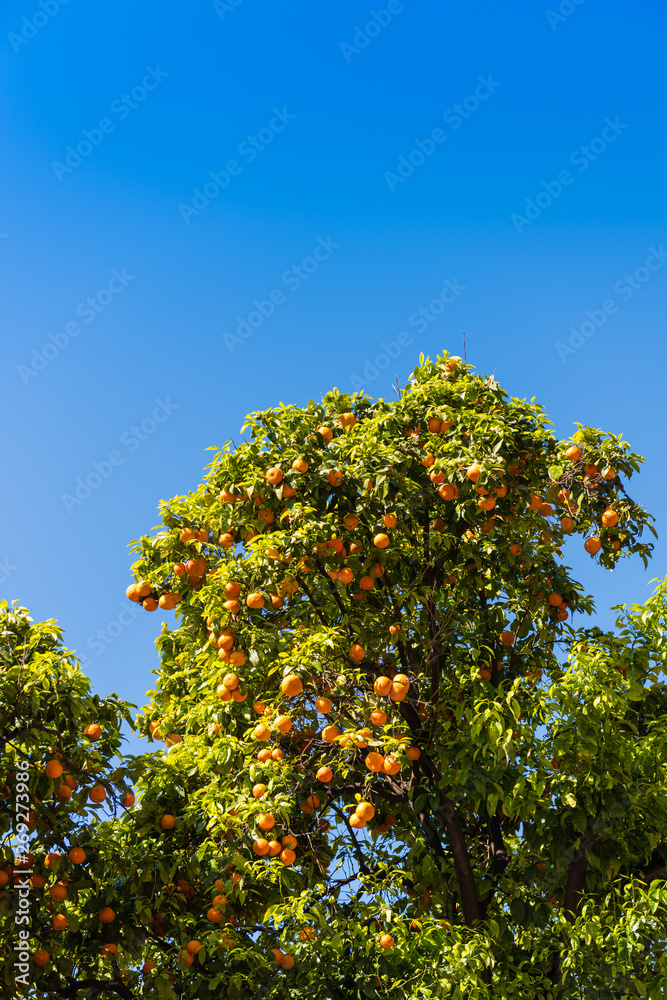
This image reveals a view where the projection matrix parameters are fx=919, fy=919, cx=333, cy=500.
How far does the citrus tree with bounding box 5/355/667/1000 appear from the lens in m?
6.88

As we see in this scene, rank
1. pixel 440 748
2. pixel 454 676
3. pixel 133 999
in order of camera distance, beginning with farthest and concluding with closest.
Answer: pixel 454 676 < pixel 440 748 < pixel 133 999

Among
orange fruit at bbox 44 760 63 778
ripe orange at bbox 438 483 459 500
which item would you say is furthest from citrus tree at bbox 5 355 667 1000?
orange fruit at bbox 44 760 63 778

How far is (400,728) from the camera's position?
7.16 metres

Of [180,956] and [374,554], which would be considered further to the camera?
[374,554]

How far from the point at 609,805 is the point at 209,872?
3.17m

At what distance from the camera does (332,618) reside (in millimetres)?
8461

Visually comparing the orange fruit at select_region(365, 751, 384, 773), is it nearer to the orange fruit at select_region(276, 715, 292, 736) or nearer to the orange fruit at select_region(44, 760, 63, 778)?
the orange fruit at select_region(276, 715, 292, 736)

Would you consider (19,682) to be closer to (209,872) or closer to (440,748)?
(209,872)

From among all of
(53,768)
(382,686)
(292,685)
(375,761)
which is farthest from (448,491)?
(53,768)

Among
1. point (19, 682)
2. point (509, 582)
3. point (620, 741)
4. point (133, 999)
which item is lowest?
point (133, 999)

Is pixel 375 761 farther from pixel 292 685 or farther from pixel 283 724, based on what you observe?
pixel 292 685

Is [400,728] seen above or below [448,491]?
below

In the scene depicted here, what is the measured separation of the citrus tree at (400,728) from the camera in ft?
22.6

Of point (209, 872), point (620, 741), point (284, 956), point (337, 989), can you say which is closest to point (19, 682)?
point (209, 872)
